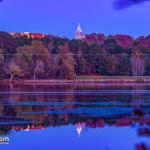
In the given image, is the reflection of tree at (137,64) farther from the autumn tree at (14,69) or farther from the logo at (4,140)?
the logo at (4,140)

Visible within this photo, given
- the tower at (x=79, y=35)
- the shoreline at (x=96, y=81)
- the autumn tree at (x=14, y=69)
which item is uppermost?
the tower at (x=79, y=35)

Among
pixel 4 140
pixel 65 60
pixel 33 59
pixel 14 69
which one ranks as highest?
pixel 33 59

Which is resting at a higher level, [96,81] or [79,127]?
[96,81]

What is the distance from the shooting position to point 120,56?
197ft

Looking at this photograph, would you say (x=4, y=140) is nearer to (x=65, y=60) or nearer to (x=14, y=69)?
(x=14, y=69)

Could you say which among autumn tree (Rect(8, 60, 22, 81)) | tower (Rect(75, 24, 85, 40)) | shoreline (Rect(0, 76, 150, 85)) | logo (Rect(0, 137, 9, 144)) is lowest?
logo (Rect(0, 137, 9, 144))

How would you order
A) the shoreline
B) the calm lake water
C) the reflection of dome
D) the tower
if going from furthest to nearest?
the tower
the shoreline
the reflection of dome
the calm lake water

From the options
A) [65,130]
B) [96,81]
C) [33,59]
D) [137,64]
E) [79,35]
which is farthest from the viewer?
[79,35]

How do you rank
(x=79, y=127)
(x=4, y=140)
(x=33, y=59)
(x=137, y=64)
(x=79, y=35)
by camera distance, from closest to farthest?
(x=4, y=140)
(x=79, y=127)
(x=33, y=59)
(x=137, y=64)
(x=79, y=35)

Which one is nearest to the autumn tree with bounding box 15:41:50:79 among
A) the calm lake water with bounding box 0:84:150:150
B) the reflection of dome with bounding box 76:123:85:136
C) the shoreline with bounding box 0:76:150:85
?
the shoreline with bounding box 0:76:150:85

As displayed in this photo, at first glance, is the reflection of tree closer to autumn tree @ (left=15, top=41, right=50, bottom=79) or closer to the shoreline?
the shoreline

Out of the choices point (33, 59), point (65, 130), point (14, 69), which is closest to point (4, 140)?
point (65, 130)

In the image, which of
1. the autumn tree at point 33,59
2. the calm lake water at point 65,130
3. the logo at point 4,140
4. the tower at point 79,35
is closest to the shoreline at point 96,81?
the autumn tree at point 33,59

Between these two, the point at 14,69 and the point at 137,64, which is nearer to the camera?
the point at 14,69
